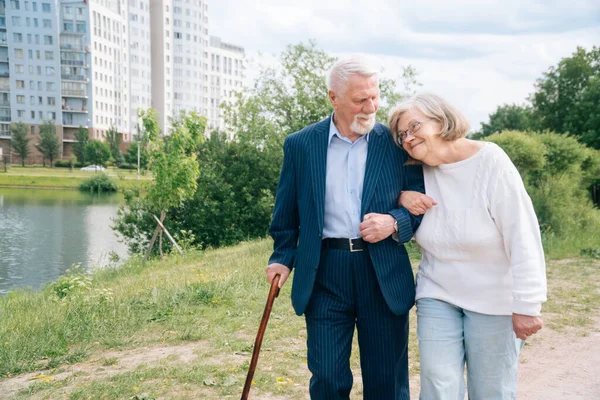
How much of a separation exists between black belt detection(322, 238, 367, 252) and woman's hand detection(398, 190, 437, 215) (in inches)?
11.7

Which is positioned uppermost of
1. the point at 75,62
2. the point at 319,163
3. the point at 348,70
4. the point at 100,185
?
the point at 75,62

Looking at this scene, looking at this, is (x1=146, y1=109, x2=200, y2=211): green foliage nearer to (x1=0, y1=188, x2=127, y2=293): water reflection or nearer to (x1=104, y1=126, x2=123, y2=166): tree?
(x1=0, y1=188, x2=127, y2=293): water reflection

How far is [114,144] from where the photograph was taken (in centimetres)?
7906

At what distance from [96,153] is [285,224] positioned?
75638 mm

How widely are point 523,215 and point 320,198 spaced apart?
102cm

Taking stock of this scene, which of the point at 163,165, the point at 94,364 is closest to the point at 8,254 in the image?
the point at 163,165

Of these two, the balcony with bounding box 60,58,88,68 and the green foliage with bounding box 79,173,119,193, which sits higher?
the balcony with bounding box 60,58,88,68

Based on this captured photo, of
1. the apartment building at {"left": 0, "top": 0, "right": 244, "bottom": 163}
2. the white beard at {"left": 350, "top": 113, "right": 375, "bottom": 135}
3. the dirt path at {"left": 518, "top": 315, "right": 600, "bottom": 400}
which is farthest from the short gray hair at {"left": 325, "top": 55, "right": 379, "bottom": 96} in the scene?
the apartment building at {"left": 0, "top": 0, "right": 244, "bottom": 163}

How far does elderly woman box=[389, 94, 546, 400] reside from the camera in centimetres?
270

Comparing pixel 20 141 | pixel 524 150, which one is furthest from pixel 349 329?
pixel 20 141

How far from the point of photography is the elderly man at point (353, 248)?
10.2ft

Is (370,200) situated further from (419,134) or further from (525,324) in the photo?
(525,324)

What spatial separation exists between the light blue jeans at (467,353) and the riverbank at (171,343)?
1.60 meters

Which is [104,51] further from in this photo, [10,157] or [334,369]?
[334,369]
